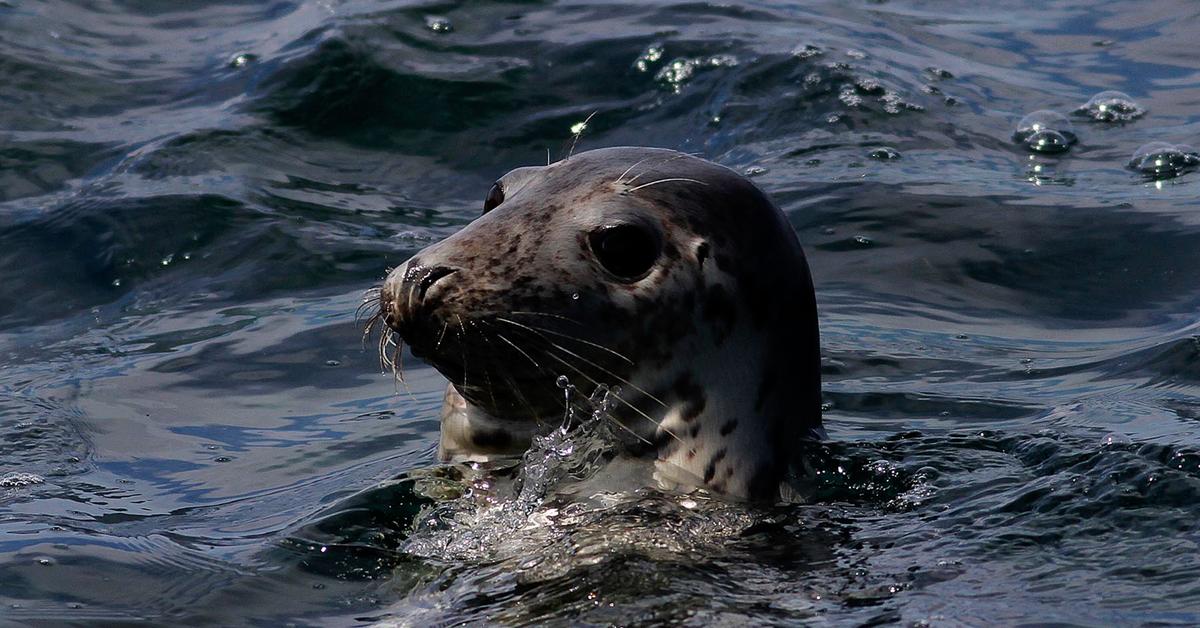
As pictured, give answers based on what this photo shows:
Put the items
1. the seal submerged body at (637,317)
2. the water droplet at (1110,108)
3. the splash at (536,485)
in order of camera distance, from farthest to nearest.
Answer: the water droplet at (1110,108)
the splash at (536,485)
the seal submerged body at (637,317)

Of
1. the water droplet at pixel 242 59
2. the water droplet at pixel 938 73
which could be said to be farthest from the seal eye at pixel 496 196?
the water droplet at pixel 242 59

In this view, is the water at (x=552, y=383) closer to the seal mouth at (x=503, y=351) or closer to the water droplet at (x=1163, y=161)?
the water droplet at (x=1163, y=161)

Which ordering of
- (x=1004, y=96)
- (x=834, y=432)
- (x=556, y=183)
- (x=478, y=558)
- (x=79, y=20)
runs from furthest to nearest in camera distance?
(x=79, y=20) → (x=1004, y=96) → (x=834, y=432) → (x=556, y=183) → (x=478, y=558)

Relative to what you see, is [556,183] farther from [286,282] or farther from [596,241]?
[286,282]

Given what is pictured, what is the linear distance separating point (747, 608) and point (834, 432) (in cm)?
223

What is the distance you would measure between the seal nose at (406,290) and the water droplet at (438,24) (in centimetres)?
796

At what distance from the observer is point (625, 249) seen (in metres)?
5.08

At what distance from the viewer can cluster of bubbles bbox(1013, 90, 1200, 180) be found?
32.7 ft

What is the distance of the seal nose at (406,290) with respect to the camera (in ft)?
15.6

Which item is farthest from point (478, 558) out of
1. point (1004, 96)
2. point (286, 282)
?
point (1004, 96)

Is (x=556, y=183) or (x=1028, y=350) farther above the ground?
(x=556, y=183)

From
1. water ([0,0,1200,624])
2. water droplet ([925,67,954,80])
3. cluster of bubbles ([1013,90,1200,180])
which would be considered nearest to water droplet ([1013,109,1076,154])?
cluster of bubbles ([1013,90,1200,180])

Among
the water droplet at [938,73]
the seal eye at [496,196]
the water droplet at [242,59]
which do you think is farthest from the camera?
the water droplet at [242,59]

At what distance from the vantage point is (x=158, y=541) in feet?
18.3
